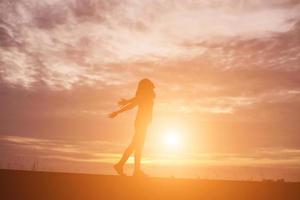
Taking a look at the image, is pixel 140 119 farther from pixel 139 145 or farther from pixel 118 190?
pixel 118 190

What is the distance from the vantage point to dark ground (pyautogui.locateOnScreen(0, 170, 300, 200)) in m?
7.08

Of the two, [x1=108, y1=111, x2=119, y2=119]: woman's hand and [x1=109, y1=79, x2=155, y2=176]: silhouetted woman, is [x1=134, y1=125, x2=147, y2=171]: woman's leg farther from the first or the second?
[x1=108, y1=111, x2=119, y2=119]: woman's hand

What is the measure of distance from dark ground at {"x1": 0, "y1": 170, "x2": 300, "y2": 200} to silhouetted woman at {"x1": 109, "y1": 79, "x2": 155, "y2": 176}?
1.83 meters

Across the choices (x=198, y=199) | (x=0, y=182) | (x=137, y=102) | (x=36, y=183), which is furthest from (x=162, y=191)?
(x=137, y=102)

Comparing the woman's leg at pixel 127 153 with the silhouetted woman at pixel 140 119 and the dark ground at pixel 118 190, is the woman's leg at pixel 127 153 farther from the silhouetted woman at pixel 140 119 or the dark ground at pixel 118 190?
the dark ground at pixel 118 190

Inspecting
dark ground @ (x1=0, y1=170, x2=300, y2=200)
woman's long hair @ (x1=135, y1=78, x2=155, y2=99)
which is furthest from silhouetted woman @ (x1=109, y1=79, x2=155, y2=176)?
dark ground @ (x1=0, y1=170, x2=300, y2=200)

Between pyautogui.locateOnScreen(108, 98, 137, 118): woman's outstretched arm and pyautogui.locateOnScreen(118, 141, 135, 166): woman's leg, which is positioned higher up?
pyautogui.locateOnScreen(108, 98, 137, 118): woman's outstretched arm

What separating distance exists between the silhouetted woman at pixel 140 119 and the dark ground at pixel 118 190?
183 cm

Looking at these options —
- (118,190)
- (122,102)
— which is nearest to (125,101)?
(122,102)

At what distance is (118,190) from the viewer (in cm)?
785

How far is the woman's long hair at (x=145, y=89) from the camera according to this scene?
11.3 metres

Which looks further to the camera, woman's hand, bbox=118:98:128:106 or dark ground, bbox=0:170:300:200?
woman's hand, bbox=118:98:128:106

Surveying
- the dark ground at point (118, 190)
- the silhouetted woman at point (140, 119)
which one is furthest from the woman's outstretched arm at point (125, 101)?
the dark ground at point (118, 190)

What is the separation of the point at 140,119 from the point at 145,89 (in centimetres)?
77
